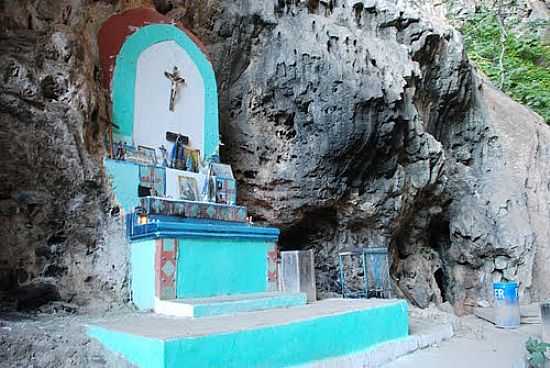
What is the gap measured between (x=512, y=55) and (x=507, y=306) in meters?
10.5

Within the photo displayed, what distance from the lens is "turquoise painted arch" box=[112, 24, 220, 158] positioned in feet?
18.4

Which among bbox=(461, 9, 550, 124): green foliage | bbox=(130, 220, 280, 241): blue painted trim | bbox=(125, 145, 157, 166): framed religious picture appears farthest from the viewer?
bbox=(461, 9, 550, 124): green foliage

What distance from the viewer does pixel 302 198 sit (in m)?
7.57

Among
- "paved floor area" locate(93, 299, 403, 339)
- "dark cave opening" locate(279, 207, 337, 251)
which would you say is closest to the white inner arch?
"paved floor area" locate(93, 299, 403, 339)

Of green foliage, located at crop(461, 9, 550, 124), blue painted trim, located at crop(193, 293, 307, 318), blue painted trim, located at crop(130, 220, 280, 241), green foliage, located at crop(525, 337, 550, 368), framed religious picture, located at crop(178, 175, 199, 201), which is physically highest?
green foliage, located at crop(461, 9, 550, 124)

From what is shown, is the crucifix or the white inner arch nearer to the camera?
the white inner arch

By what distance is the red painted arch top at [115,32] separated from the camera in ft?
18.5

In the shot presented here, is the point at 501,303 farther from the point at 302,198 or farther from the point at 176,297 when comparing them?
the point at 176,297

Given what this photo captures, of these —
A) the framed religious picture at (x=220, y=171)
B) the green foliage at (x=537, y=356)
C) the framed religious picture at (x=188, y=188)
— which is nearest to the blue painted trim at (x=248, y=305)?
the framed religious picture at (x=188, y=188)

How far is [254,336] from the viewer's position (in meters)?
3.47

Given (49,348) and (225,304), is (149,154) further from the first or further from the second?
(49,348)

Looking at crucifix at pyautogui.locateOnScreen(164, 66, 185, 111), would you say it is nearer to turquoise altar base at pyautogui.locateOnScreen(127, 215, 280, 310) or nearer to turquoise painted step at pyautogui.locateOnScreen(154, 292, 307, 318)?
turquoise altar base at pyautogui.locateOnScreen(127, 215, 280, 310)

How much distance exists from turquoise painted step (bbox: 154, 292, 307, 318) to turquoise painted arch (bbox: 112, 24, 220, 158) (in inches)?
85.3

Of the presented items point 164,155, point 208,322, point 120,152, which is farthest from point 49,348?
point 164,155
